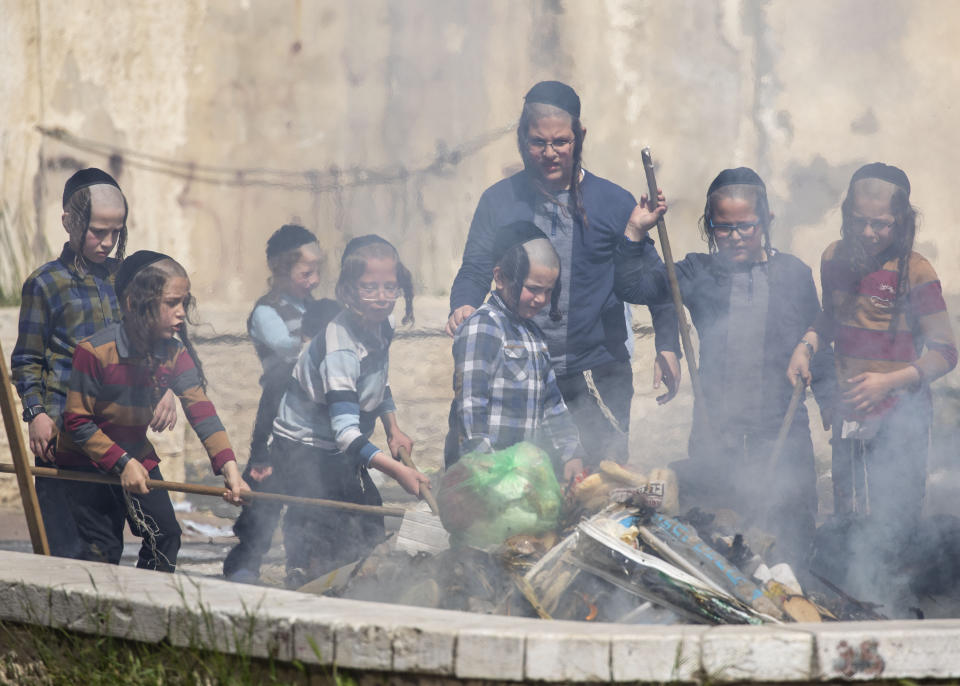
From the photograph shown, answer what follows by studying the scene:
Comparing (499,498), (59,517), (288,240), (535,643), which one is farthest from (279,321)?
(535,643)

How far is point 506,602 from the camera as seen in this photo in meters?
3.10

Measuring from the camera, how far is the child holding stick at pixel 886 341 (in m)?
4.07

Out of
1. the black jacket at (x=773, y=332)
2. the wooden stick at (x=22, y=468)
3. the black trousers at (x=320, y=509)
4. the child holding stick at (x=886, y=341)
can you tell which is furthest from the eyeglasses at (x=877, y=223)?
the wooden stick at (x=22, y=468)

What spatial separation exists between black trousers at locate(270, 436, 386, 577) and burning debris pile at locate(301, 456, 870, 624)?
616 mm

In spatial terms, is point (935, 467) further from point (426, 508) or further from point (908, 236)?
point (426, 508)

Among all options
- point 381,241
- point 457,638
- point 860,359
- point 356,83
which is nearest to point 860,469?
point 860,359

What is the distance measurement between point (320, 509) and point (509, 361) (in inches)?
39.6

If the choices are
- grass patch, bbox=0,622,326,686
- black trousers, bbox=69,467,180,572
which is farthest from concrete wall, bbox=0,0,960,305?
grass patch, bbox=0,622,326,686

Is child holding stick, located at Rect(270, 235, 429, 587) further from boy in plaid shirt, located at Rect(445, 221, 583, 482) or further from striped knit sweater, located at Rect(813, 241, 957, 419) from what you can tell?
striped knit sweater, located at Rect(813, 241, 957, 419)

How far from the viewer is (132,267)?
12.5 ft

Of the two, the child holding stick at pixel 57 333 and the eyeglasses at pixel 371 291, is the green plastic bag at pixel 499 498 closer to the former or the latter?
the eyeglasses at pixel 371 291

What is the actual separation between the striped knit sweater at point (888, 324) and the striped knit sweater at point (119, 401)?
2424mm

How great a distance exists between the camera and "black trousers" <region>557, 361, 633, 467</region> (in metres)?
4.37

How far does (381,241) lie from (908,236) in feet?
6.74
